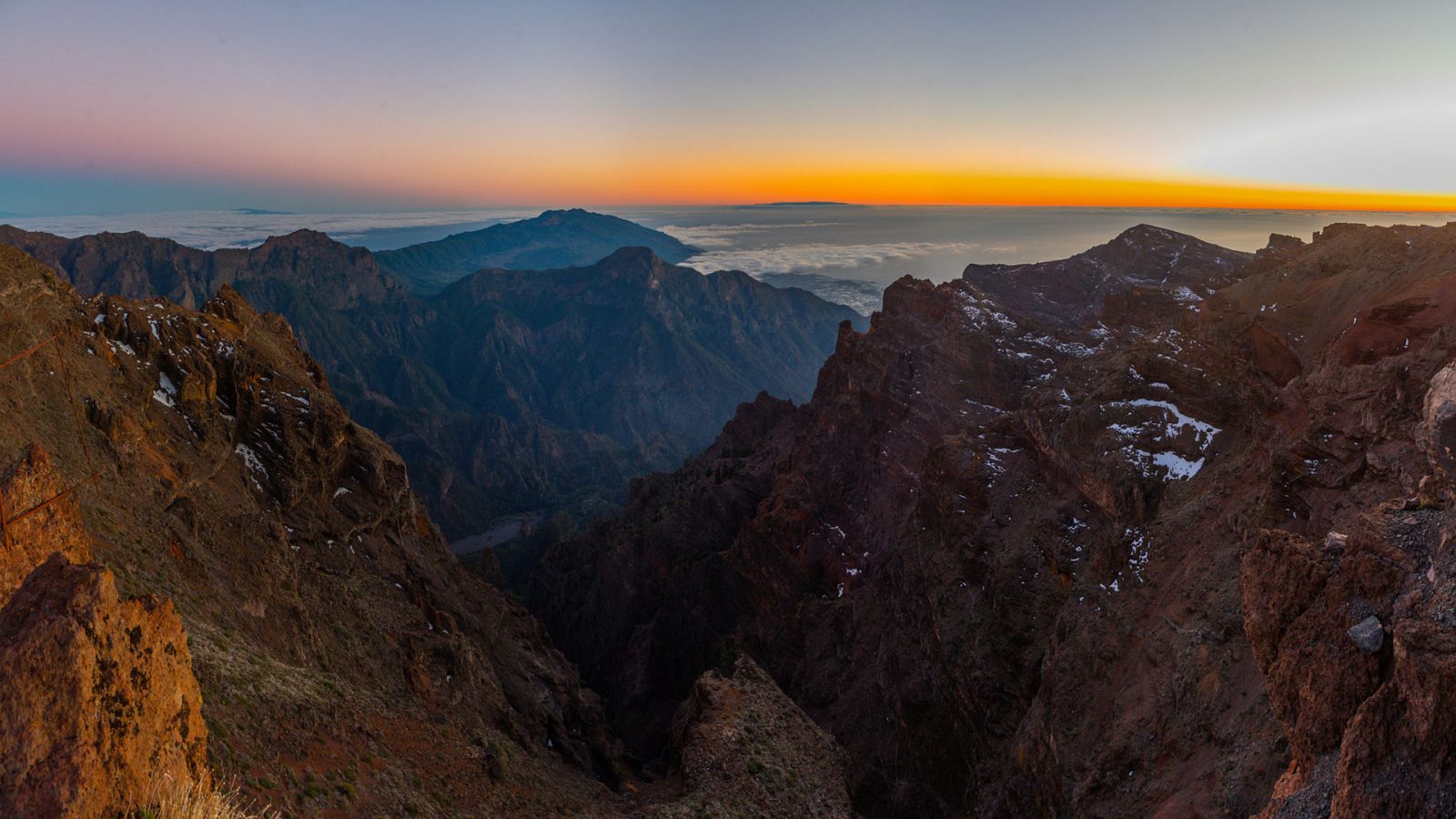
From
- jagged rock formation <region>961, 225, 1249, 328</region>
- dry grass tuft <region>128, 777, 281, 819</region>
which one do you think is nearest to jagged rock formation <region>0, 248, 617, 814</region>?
dry grass tuft <region>128, 777, 281, 819</region>

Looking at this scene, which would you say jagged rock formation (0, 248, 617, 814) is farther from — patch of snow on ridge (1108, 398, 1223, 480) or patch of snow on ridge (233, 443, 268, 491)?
patch of snow on ridge (1108, 398, 1223, 480)

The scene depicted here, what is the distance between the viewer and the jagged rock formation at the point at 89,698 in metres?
8.34

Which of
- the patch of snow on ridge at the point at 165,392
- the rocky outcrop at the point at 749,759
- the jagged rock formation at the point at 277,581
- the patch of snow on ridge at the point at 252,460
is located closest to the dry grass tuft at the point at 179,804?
the jagged rock formation at the point at 277,581

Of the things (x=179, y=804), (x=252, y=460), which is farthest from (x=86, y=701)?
(x=252, y=460)

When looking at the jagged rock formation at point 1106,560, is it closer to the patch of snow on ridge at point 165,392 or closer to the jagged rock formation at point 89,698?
the jagged rock formation at point 89,698

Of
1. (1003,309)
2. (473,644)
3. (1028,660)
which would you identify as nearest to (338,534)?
(473,644)

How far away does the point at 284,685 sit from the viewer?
2122 cm

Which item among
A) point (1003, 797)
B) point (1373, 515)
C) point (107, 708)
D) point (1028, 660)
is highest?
point (1373, 515)

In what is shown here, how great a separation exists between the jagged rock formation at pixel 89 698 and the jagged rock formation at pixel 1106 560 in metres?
16.6

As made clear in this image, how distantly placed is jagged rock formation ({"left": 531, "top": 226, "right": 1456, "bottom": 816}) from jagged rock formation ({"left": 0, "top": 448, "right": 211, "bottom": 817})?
16.6m

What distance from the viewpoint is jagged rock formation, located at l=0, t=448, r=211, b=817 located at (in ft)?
27.3

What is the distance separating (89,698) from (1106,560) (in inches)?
1406

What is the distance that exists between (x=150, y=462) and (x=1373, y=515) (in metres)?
41.6

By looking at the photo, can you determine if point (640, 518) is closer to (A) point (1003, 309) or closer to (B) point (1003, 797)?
(A) point (1003, 309)
